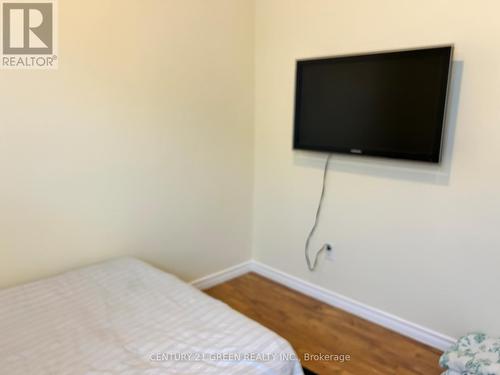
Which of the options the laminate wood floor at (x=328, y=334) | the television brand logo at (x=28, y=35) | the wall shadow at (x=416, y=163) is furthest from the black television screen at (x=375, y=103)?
the television brand logo at (x=28, y=35)

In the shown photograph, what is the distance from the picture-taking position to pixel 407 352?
2.41m

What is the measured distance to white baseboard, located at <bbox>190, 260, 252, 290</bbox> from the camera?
3.16 m

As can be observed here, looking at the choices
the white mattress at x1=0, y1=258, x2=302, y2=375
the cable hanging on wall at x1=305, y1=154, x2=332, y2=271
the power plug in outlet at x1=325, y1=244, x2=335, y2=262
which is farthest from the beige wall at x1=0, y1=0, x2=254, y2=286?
the power plug in outlet at x1=325, y1=244, x2=335, y2=262

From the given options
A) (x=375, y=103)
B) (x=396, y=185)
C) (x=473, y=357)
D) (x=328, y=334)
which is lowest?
(x=328, y=334)

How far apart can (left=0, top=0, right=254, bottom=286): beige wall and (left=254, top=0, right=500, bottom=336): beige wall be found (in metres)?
0.29

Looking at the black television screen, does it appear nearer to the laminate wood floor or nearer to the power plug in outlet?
the power plug in outlet

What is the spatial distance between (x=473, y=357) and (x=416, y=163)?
1.15m

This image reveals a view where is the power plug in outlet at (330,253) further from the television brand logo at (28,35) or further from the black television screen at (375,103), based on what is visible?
the television brand logo at (28,35)

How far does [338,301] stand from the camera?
295 centimetres

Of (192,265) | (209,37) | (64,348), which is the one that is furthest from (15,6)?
(192,265)

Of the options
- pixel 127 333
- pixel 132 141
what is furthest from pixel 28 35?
pixel 127 333

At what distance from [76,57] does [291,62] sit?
1.59 meters

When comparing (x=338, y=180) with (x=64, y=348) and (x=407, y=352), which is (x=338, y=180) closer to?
(x=407, y=352)

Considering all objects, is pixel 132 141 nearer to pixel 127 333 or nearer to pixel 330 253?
pixel 127 333
